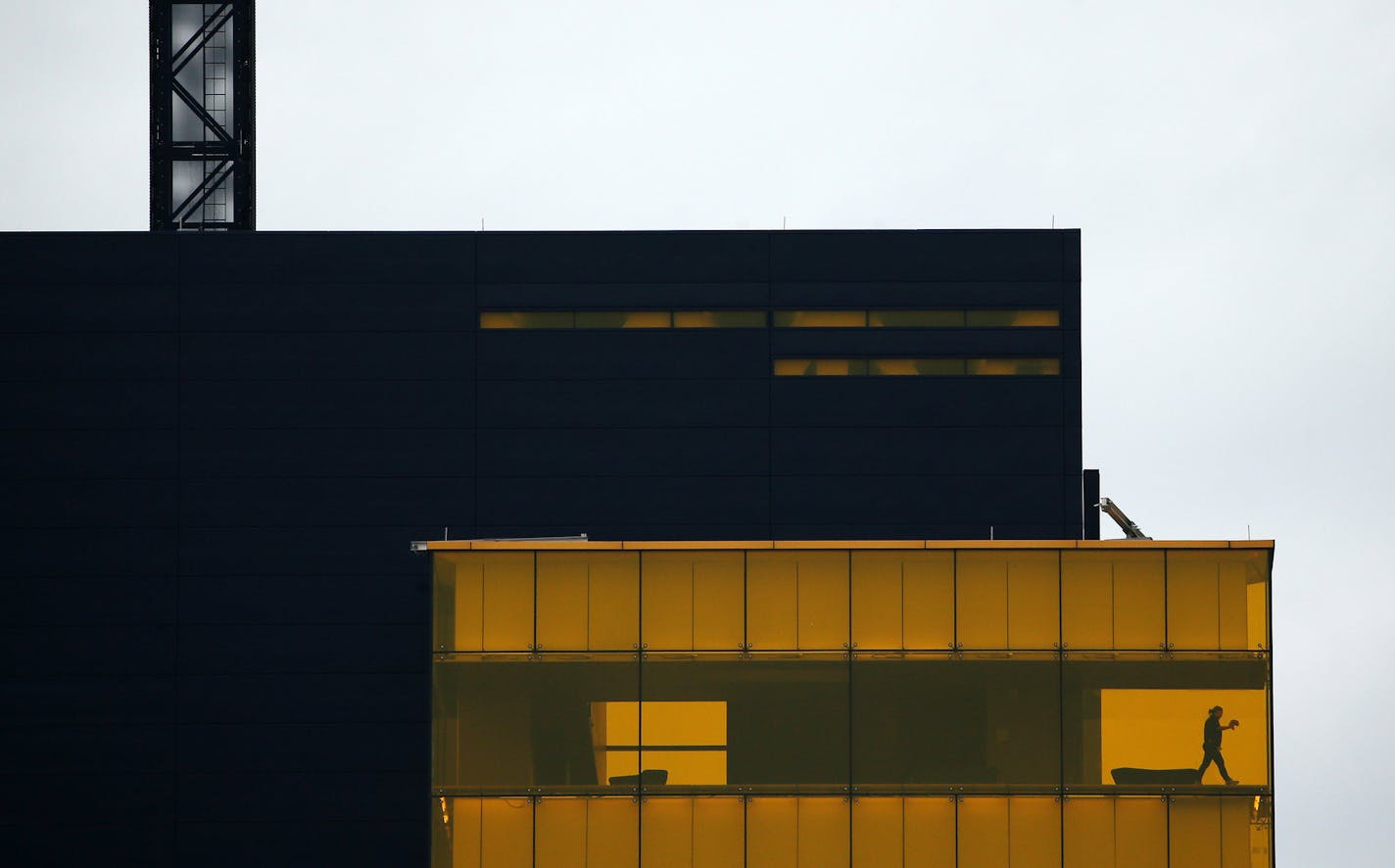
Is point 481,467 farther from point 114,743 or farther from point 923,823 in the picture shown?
point 923,823

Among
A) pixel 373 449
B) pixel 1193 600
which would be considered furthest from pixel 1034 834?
pixel 373 449

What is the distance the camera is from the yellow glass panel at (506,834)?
21172mm

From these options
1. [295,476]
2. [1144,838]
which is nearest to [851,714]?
[1144,838]

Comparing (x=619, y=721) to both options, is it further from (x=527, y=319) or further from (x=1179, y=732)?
(x=527, y=319)

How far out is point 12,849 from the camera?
30.3m

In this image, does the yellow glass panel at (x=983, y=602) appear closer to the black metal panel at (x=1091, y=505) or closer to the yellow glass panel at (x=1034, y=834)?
the yellow glass panel at (x=1034, y=834)

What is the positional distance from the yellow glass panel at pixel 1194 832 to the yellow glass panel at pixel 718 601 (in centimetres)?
705

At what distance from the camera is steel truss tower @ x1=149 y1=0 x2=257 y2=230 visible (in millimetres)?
35812

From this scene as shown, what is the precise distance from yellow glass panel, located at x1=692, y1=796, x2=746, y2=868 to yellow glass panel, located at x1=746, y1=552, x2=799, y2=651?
2.48m

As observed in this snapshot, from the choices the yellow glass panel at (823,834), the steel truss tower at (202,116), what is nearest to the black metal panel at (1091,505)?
the yellow glass panel at (823,834)

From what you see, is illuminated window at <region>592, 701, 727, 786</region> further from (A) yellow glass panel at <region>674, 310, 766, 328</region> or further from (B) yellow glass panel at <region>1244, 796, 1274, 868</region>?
(A) yellow glass panel at <region>674, 310, 766, 328</region>

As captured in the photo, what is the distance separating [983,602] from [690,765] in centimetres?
513

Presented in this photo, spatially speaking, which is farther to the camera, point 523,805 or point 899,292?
point 899,292

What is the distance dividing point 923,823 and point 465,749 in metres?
7.00
